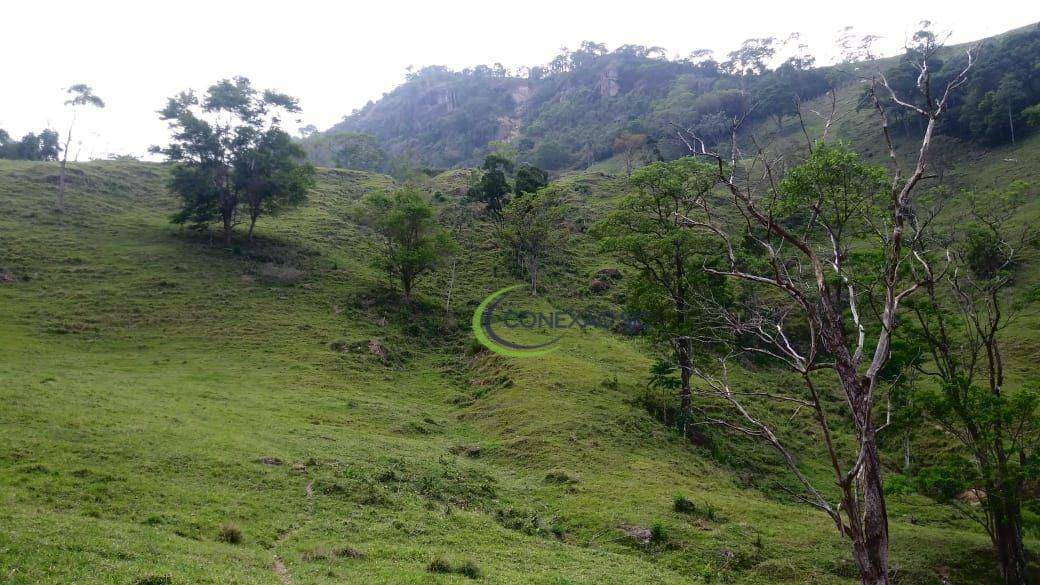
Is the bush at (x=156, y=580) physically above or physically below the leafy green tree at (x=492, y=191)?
below

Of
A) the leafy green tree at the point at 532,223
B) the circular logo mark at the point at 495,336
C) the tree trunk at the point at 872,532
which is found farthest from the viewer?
the leafy green tree at the point at 532,223

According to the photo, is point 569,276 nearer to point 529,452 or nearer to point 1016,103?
point 529,452

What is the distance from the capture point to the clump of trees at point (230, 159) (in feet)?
165

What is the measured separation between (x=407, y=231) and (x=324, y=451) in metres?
26.6

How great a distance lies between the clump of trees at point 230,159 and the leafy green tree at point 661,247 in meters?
34.5

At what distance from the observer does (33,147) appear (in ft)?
263

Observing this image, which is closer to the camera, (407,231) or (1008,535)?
(1008,535)

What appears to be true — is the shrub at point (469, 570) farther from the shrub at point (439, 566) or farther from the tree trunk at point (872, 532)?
the tree trunk at point (872, 532)

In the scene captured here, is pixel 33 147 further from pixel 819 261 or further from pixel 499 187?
pixel 819 261

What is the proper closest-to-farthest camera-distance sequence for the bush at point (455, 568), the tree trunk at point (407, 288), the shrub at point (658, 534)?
the bush at point (455, 568) < the shrub at point (658, 534) < the tree trunk at point (407, 288)

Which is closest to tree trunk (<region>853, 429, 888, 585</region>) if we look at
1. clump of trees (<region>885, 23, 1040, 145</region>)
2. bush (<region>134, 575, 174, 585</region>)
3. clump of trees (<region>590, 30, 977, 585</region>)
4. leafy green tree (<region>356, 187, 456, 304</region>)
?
clump of trees (<region>590, 30, 977, 585</region>)

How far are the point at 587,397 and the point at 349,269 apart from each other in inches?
1207

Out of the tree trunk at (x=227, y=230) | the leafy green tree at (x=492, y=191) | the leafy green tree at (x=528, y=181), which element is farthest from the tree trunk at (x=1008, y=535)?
the leafy green tree at (x=492, y=191)

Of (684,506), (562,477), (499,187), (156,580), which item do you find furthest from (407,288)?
(156,580)
